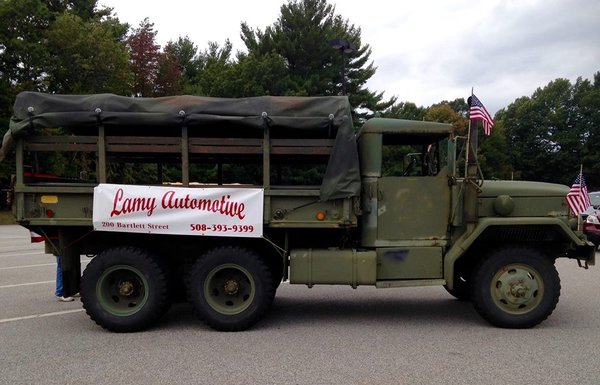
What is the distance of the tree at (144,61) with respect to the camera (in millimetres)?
39531

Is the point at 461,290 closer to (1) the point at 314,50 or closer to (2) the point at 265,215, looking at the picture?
(2) the point at 265,215

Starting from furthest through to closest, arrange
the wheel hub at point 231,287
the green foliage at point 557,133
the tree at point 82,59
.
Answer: the green foliage at point 557,133 < the tree at point 82,59 < the wheel hub at point 231,287

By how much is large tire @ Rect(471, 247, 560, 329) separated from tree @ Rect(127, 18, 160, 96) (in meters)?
36.3

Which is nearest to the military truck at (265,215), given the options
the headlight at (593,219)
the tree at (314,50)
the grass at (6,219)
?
the headlight at (593,219)

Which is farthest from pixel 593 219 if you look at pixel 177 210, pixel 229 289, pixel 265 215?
pixel 177 210

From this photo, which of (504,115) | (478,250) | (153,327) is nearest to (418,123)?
(478,250)

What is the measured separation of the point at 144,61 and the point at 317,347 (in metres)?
37.9

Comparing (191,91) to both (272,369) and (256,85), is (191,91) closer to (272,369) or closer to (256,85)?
(256,85)

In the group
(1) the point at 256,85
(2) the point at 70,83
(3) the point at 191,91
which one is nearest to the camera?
(2) the point at 70,83

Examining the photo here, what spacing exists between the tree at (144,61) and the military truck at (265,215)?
34.3 m

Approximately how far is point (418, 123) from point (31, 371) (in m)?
5.05

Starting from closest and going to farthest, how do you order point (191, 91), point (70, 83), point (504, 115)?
point (70, 83) < point (191, 91) < point (504, 115)

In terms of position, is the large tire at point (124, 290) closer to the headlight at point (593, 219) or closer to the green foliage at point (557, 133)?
the headlight at point (593, 219)

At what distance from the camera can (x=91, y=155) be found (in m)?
7.20
